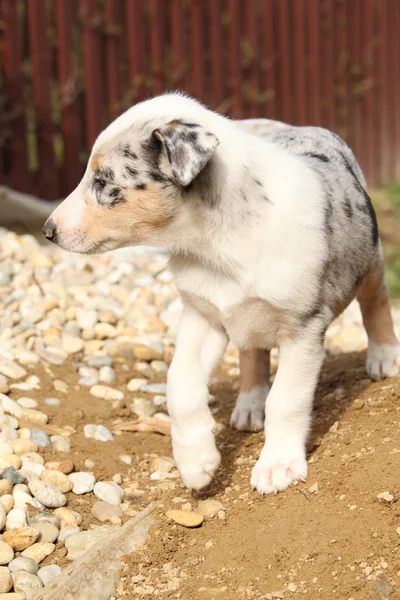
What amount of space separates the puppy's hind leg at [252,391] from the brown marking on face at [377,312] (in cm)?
58

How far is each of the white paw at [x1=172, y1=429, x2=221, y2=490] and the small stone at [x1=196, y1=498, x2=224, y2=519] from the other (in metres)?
0.07

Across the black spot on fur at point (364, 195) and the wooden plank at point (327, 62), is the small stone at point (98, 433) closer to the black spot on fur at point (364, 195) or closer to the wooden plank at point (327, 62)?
the black spot on fur at point (364, 195)

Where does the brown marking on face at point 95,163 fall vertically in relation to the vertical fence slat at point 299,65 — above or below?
above

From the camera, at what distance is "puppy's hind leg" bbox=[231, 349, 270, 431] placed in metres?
4.62

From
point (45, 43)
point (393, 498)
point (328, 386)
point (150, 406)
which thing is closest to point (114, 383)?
point (150, 406)

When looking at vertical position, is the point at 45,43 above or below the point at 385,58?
above

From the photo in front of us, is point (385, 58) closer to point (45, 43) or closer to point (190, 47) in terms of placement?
point (190, 47)

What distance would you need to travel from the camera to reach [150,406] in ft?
16.3

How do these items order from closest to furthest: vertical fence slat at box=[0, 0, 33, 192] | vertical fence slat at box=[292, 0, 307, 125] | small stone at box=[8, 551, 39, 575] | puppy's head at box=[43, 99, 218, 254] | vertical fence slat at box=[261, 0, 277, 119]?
1. small stone at box=[8, 551, 39, 575]
2. puppy's head at box=[43, 99, 218, 254]
3. vertical fence slat at box=[0, 0, 33, 192]
4. vertical fence slat at box=[261, 0, 277, 119]
5. vertical fence slat at box=[292, 0, 307, 125]

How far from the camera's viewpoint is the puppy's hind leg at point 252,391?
15.2ft

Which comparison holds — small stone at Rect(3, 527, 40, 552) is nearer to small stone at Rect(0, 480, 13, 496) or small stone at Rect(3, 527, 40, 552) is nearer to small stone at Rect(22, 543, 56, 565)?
small stone at Rect(22, 543, 56, 565)

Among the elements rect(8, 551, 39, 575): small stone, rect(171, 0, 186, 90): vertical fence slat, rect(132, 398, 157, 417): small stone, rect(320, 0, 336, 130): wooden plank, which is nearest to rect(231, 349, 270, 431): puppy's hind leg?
rect(132, 398, 157, 417): small stone

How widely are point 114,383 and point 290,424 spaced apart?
166 centimetres

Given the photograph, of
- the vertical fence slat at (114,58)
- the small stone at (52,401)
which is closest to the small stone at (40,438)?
the small stone at (52,401)
